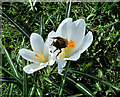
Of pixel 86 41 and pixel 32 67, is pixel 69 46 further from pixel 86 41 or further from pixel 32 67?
pixel 32 67

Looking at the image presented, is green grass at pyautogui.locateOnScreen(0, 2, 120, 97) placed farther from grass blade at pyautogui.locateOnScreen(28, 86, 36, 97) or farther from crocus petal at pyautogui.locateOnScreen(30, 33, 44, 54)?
crocus petal at pyautogui.locateOnScreen(30, 33, 44, 54)

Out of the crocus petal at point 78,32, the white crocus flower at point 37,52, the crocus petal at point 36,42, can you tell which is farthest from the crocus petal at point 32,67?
the crocus petal at point 78,32

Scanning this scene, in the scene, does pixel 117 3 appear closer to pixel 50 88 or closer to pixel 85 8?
pixel 85 8

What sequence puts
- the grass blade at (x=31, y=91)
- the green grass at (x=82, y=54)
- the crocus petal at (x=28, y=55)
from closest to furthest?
1. the crocus petal at (x=28, y=55)
2. the grass blade at (x=31, y=91)
3. the green grass at (x=82, y=54)

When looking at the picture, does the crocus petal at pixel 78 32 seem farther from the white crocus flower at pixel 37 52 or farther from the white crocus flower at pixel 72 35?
the white crocus flower at pixel 37 52

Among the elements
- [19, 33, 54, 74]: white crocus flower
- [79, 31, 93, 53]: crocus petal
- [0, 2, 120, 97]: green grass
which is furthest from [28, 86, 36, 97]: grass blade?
[79, 31, 93, 53]: crocus petal

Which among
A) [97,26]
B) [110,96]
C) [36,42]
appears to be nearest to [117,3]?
[97,26]

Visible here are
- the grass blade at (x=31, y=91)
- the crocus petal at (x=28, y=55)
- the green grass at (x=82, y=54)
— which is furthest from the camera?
the green grass at (x=82, y=54)
